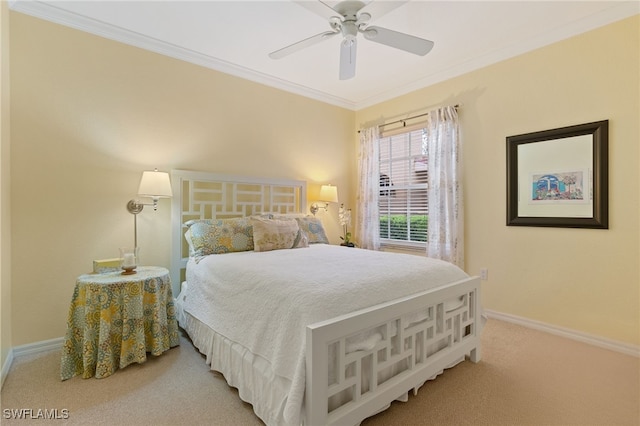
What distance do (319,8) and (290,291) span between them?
1731mm

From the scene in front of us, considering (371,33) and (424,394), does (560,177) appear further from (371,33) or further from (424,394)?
A: (424,394)

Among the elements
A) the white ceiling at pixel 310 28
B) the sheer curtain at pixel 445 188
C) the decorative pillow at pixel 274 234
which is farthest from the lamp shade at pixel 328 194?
the white ceiling at pixel 310 28

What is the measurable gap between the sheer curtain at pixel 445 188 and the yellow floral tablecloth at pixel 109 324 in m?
2.92

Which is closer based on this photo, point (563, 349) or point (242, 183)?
point (563, 349)

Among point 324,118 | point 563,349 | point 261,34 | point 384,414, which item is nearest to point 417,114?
point 324,118

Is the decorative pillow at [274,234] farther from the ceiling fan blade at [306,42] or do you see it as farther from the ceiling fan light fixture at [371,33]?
the ceiling fan light fixture at [371,33]

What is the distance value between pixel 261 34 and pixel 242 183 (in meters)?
1.54

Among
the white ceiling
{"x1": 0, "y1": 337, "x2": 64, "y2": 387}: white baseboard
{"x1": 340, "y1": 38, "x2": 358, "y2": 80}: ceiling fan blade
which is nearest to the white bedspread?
{"x1": 0, "y1": 337, "x2": 64, "y2": 387}: white baseboard

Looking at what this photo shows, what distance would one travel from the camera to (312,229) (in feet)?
11.6

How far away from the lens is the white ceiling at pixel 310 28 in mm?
2445

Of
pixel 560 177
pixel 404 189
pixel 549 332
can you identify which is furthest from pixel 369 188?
pixel 549 332

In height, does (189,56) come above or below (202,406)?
above

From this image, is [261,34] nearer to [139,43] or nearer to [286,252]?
[139,43]

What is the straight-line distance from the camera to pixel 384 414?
1694 millimetres
